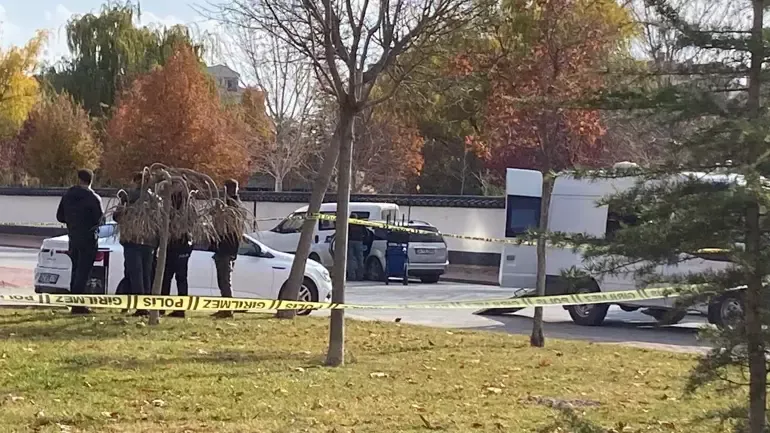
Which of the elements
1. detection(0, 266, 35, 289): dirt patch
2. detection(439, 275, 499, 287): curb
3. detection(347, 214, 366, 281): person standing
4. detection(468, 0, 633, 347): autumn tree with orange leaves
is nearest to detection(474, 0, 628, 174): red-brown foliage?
detection(468, 0, 633, 347): autumn tree with orange leaves

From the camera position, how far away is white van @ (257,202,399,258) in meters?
27.9

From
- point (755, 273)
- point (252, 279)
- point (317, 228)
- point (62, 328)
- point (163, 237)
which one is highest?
point (317, 228)

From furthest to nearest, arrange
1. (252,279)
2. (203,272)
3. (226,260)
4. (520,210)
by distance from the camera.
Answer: (520,210)
(252,279)
(203,272)
(226,260)

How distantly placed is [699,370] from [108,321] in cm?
921

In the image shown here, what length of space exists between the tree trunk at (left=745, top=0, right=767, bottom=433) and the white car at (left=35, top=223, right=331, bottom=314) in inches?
421

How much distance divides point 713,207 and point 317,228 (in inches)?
914

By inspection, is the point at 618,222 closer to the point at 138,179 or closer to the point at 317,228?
the point at 138,179

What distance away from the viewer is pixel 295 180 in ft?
171

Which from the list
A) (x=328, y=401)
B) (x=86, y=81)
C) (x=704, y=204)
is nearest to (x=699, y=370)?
(x=704, y=204)

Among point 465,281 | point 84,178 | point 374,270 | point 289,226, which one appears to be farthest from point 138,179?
point 465,281

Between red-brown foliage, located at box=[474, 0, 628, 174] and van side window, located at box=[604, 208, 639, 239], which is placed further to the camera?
red-brown foliage, located at box=[474, 0, 628, 174]

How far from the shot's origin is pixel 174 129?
1490 inches

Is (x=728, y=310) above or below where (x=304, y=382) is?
above

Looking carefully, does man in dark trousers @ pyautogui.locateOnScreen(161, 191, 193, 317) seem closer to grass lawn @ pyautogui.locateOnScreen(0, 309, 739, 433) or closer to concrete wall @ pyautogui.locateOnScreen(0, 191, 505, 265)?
grass lawn @ pyautogui.locateOnScreen(0, 309, 739, 433)
